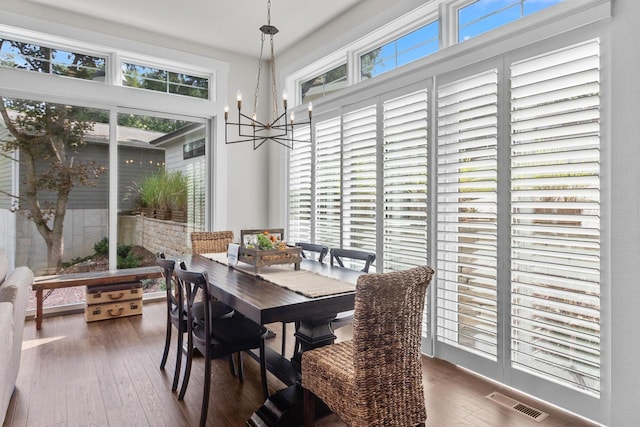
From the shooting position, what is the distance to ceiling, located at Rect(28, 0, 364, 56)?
3.94 meters

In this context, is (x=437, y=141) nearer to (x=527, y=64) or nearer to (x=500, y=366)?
(x=527, y=64)

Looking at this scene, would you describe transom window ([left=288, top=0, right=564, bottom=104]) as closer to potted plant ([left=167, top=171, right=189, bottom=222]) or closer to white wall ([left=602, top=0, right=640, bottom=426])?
white wall ([left=602, top=0, right=640, bottom=426])

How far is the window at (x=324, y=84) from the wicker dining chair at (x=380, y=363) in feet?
10.4

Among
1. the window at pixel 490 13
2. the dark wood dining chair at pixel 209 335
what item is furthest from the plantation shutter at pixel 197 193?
the window at pixel 490 13

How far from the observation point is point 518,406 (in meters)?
2.43

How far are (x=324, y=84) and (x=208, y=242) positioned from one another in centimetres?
238

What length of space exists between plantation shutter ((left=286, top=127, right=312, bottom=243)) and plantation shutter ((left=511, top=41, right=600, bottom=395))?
2.61 m

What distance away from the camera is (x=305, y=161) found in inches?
188

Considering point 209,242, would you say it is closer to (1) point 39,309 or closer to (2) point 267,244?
(2) point 267,244

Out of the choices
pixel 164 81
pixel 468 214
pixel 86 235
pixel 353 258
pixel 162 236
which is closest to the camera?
pixel 468 214

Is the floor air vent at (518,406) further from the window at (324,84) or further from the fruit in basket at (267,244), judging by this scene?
the window at (324,84)

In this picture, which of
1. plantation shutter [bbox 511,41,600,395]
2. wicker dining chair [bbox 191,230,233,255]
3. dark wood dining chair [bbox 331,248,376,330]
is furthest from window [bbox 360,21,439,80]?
wicker dining chair [bbox 191,230,233,255]

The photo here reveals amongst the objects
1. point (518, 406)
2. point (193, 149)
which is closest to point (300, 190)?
point (193, 149)

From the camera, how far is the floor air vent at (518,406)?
7.60 ft
